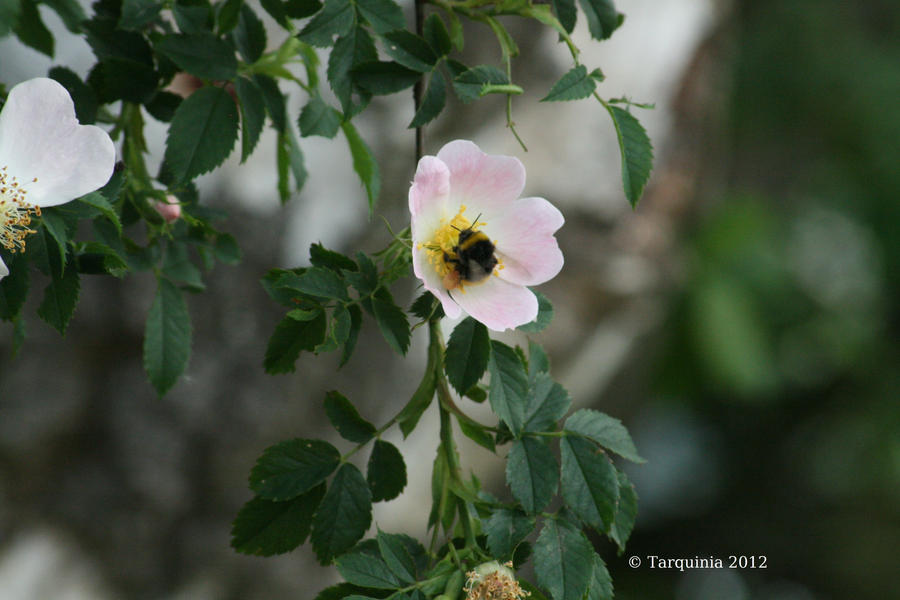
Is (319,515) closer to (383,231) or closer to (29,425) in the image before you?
(29,425)

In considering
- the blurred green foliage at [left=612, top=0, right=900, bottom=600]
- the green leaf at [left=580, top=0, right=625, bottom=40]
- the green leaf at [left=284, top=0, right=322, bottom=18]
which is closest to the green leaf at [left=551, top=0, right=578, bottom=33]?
the green leaf at [left=580, top=0, right=625, bottom=40]

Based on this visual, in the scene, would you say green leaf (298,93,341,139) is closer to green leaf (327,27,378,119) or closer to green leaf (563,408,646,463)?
green leaf (327,27,378,119)

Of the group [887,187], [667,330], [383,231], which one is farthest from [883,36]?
[383,231]

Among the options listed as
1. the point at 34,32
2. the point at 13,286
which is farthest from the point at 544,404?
the point at 34,32

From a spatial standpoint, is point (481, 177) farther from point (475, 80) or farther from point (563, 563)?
point (563, 563)

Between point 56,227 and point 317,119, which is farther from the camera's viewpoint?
point 317,119

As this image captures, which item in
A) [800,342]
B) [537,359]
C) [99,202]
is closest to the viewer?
[99,202]

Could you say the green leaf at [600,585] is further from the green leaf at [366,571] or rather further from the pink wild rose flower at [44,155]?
the pink wild rose flower at [44,155]
